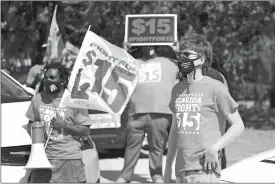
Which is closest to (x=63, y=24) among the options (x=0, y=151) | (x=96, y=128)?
(x=96, y=128)

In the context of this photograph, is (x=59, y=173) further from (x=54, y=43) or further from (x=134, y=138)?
(x=54, y=43)

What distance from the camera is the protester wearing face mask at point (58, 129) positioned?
5.71 meters

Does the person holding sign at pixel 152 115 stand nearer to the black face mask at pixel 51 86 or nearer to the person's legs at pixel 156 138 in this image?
the person's legs at pixel 156 138

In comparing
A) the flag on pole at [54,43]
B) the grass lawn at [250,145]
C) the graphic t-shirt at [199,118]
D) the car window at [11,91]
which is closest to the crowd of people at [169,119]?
the graphic t-shirt at [199,118]

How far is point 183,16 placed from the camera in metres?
15.5

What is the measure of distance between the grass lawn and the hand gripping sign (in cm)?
482

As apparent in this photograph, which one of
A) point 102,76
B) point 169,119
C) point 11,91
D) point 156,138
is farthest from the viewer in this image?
point 169,119

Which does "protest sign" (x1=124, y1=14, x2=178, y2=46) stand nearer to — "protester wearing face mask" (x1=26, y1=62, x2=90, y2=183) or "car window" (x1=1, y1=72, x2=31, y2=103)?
"car window" (x1=1, y1=72, x2=31, y2=103)

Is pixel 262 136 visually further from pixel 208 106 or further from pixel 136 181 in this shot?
pixel 208 106

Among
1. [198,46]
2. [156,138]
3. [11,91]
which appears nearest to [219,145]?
[198,46]

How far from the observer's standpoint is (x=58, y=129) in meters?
5.75

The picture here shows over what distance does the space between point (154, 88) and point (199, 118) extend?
417cm

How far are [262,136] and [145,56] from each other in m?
5.79

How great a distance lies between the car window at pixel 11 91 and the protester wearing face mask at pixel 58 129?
2.16 meters
